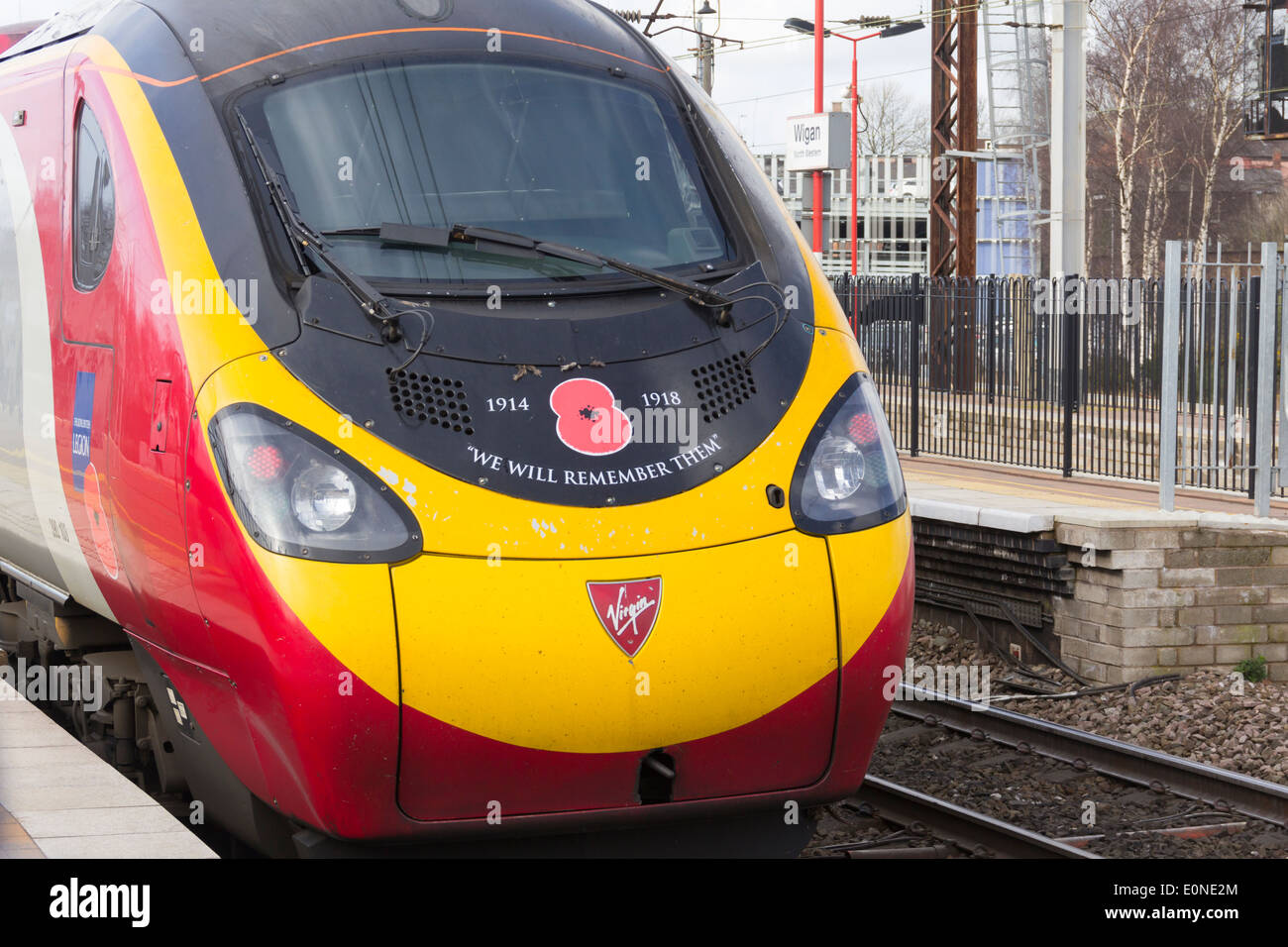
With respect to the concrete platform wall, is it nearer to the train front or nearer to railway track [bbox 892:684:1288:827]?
railway track [bbox 892:684:1288:827]

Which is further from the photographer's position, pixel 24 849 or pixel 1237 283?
pixel 1237 283

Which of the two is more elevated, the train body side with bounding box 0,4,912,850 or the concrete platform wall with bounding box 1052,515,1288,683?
the train body side with bounding box 0,4,912,850

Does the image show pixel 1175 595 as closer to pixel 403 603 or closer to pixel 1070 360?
pixel 1070 360

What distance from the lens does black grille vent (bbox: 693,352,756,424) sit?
4.46m

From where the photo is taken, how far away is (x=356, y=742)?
397 centimetres

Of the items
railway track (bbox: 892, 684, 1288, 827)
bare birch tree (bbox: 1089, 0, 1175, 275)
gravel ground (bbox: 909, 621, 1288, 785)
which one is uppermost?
bare birch tree (bbox: 1089, 0, 1175, 275)

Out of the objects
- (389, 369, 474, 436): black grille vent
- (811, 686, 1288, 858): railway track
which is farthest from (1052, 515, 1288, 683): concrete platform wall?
(389, 369, 474, 436): black grille vent

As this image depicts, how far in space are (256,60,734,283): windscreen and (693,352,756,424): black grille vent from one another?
47 centimetres

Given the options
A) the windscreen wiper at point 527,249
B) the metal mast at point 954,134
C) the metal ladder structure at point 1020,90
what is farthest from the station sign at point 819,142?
the windscreen wiper at point 527,249
